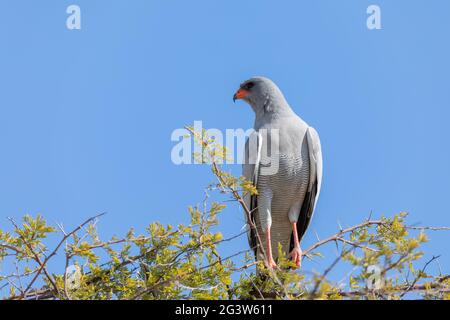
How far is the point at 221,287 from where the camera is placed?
5.65m

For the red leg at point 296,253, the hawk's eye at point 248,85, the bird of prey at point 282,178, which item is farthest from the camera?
the hawk's eye at point 248,85

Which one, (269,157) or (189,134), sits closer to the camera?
(189,134)

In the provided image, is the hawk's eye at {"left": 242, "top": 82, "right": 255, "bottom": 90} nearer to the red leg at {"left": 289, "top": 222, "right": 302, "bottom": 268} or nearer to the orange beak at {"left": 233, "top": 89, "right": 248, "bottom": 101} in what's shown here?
the orange beak at {"left": 233, "top": 89, "right": 248, "bottom": 101}

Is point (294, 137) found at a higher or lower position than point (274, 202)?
higher

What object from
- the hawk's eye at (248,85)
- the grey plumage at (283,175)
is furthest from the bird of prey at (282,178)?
the hawk's eye at (248,85)

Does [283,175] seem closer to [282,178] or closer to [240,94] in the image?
[282,178]

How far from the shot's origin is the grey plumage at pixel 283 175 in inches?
290

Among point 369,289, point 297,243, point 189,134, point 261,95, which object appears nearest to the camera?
point 369,289

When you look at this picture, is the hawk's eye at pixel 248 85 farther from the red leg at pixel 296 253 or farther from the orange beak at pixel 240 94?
the red leg at pixel 296 253

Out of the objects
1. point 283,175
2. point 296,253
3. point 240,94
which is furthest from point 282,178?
point 240,94
